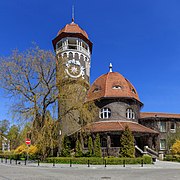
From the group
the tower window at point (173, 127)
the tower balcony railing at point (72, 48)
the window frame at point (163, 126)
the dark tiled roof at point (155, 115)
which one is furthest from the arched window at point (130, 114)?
the tower balcony railing at point (72, 48)

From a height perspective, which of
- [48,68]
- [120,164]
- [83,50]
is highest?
[83,50]

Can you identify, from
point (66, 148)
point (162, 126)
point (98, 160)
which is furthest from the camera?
point (162, 126)

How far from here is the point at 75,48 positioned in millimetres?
42406

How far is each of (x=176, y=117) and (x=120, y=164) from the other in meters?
19.5

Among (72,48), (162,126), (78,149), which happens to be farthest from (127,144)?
(72,48)

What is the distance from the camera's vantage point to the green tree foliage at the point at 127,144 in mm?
29500

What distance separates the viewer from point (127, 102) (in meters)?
36.7

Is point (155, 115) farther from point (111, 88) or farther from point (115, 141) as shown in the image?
point (115, 141)

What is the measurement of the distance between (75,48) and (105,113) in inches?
521

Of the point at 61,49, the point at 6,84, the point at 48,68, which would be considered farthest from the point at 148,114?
the point at 6,84

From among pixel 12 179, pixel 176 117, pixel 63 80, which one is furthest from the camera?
pixel 176 117

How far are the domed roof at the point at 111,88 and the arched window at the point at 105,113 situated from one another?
1925 millimetres

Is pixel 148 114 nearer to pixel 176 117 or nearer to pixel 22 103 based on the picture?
pixel 176 117

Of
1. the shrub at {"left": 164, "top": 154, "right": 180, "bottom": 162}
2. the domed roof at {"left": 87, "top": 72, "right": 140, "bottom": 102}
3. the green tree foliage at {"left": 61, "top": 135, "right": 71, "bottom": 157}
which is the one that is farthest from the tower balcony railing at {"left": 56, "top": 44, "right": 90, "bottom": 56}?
the shrub at {"left": 164, "top": 154, "right": 180, "bottom": 162}
